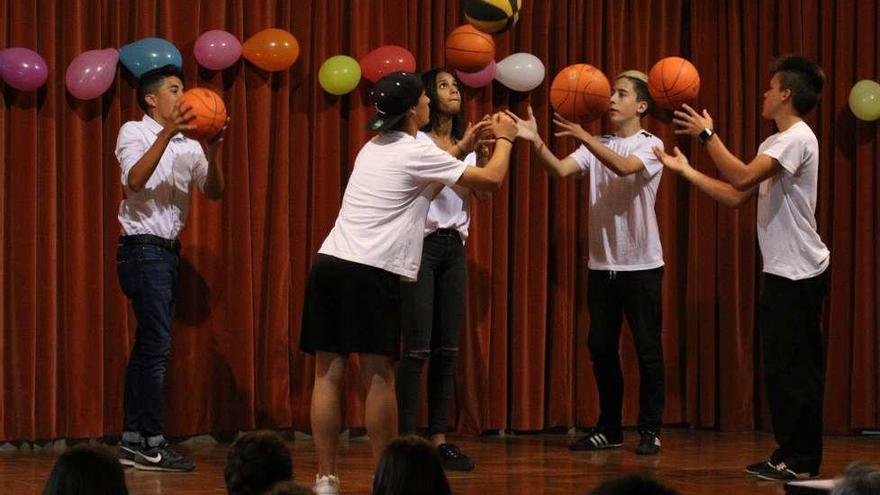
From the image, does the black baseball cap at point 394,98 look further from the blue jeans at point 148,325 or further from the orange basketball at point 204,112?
the blue jeans at point 148,325

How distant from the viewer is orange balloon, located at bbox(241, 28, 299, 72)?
5844mm

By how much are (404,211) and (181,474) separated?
1559mm

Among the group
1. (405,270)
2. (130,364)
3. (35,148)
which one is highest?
(35,148)

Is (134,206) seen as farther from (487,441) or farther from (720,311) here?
(720,311)

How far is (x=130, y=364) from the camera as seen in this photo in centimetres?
530

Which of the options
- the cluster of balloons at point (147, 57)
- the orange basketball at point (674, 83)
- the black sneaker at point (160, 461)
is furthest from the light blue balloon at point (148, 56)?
the orange basketball at point (674, 83)

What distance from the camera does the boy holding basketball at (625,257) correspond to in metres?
5.87

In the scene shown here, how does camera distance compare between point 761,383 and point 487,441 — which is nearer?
point 487,441

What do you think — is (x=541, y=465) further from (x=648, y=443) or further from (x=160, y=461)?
(x=160, y=461)

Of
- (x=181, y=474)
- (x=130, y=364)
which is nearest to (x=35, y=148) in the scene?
(x=130, y=364)

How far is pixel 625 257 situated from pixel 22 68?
9.15 feet

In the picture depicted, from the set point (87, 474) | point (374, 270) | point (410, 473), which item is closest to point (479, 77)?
point (374, 270)

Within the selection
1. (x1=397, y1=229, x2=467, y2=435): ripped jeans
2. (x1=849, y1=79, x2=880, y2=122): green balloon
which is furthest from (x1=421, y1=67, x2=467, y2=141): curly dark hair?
(x1=849, y1=79, x2=880, y2=122): green balloon

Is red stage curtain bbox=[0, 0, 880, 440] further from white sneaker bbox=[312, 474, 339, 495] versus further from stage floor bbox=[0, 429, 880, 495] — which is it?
white sneaker bbox=[312, 474, 339, 495]
